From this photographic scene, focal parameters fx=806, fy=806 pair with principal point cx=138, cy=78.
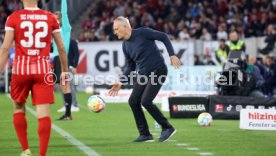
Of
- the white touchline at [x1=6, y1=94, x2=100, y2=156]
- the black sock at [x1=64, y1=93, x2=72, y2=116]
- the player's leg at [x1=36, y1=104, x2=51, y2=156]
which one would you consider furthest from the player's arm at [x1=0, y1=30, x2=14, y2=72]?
the black sock at [x1=64, y1=93, x2=72, y2=116]

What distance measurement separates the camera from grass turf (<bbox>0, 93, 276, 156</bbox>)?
11.2 metres

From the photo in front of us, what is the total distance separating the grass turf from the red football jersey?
5.83 feet

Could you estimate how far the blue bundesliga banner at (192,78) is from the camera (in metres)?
28.0

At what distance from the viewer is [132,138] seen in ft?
43.5

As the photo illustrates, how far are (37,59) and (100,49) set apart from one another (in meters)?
22.7

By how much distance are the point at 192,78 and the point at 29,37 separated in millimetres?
19291

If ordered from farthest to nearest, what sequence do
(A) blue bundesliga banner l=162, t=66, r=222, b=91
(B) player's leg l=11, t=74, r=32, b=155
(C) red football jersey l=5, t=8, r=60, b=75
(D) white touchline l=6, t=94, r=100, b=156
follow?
(A) blue bundesliga banner l=162, t=66, r=222, b=91, (D) white touchline l=6, t=94, r=100, b=156, (B) player's leg l=11, t=74, r=32, b=155, (C) red football jersey l=5, t=8, r=60, b=75

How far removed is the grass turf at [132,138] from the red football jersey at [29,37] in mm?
1777

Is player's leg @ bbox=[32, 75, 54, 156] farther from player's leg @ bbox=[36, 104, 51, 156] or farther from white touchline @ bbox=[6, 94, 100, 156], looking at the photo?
white touchline @ bbox=[6, 94, 100, 156]

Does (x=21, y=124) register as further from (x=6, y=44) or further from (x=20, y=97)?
(x=6, y=44)

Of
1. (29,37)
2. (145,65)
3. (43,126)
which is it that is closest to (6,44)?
(29,37)

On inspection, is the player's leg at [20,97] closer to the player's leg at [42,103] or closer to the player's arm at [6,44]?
the player's leg at [42,103]

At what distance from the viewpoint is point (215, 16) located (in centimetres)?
3362

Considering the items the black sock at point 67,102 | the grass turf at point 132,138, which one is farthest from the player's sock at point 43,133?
the black sock at point 67,102
